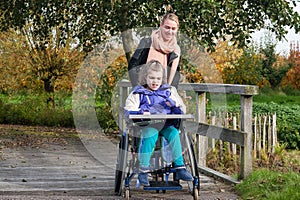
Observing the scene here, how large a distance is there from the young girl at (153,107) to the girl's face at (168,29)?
42cm

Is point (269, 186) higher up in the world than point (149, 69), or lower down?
lower down

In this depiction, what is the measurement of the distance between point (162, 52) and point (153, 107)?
0.73 m

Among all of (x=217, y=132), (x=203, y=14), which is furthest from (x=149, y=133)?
(x=203, y=14)

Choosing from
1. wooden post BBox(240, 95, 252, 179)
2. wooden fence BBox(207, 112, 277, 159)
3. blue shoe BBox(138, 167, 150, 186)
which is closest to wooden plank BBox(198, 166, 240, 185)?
wooden post BBox(240, 95, 252, 179)

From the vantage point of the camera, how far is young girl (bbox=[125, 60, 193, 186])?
169 inches

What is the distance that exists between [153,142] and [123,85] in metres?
4.28

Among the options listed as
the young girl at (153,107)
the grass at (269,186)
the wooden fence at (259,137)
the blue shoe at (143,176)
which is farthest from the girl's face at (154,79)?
the wooden fence at (259,137)

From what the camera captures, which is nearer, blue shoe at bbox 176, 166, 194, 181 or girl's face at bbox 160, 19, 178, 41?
blue shoe at bbox 176, 166, 194, 181

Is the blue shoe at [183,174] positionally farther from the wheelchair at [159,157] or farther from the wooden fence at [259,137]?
the wooden fence at [259,137]

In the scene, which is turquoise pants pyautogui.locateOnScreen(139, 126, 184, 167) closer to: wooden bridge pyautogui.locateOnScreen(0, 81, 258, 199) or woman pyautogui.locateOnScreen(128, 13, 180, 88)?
wooden bridge pyautogui.locateOnScreen(0, 81, 258, 199)

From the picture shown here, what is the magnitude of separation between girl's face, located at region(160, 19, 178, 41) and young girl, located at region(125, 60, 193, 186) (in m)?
0.42

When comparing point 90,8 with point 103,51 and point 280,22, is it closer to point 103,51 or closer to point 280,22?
point 103,51

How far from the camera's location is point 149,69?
457 centimetres

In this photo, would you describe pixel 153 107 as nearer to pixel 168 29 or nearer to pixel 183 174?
pixel 183 174
